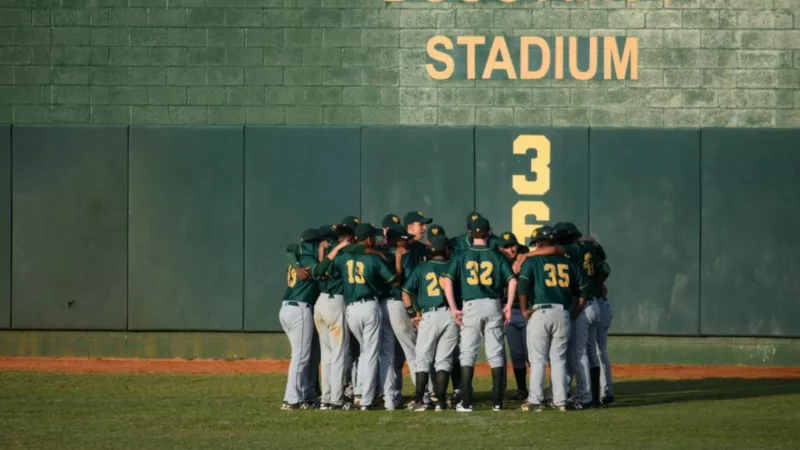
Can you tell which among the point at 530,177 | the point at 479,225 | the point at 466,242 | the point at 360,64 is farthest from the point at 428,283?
the point at 360,64

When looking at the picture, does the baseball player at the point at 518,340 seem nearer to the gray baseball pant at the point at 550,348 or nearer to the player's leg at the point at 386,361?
the gray baseball pant at the point at 550,348

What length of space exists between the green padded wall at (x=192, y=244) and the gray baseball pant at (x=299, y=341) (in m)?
5.97

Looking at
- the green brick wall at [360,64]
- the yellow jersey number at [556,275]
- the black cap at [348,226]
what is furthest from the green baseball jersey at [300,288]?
the green brick wall at [360,64]

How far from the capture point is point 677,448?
12.2 meters

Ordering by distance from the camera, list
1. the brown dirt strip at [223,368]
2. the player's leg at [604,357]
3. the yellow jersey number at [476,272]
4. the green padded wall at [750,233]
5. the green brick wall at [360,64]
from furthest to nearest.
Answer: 1. the green brick wall at [360,64]
2. the green padded wall at [750,233]
3. the brown dirt strip at [223,368]
4. the player's leg at [604,357]
5. the yellow jersey number at [476,272]

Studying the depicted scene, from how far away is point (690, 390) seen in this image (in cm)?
1764

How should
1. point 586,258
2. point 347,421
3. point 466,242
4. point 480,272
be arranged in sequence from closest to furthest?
point 347,421 < point 480,272 < point 586,258 < point 466,242

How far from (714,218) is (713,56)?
8.01 feet

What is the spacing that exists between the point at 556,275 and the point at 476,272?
902 mm

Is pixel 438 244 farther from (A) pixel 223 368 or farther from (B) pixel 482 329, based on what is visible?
(A) pixel 223 368

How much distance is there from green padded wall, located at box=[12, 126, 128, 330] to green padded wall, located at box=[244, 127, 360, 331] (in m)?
1.96

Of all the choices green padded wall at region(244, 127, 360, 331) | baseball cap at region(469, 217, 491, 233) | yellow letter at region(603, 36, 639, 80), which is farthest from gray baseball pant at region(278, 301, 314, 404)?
yellow letter at region(603, 36, 639, 80)

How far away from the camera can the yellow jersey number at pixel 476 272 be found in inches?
587

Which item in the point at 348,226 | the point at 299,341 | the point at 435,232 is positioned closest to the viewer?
the point at 299,341
